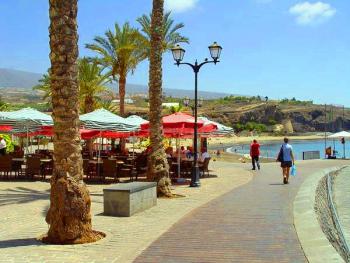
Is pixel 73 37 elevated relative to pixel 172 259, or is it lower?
elevated

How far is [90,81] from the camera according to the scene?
116ft

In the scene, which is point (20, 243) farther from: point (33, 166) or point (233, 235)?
point (33, 166)

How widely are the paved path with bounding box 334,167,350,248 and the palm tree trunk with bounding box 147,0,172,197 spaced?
4884 millimetres

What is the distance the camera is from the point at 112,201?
10.3 m

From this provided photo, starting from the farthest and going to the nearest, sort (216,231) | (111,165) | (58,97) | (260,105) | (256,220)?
(260,105) → (111,165) → (256,220) → (216,231) → (58,97)

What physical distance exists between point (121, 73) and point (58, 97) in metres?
24.2

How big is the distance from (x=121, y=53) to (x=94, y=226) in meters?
23.4

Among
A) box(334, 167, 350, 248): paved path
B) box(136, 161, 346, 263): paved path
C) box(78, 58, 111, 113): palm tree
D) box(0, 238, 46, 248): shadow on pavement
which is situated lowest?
box(334, 167, 350, 248): paved path

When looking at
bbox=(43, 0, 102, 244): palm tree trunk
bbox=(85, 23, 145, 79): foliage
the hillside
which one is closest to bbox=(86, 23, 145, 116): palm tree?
bbox=(85, 23, 145, 79): foliage

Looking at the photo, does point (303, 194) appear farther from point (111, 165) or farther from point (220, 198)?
point (111, 165)

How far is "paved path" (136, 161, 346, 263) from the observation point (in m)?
6.82

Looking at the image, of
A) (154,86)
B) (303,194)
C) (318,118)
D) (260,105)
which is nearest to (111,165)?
(154,86)

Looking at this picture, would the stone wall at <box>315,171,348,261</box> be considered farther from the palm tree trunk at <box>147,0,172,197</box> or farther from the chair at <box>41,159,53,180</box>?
the chair at <box>41,159,53,180</box>

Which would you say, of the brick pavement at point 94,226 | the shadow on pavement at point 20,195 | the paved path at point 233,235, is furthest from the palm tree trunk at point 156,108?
the shadow on pavement at point 20,195
